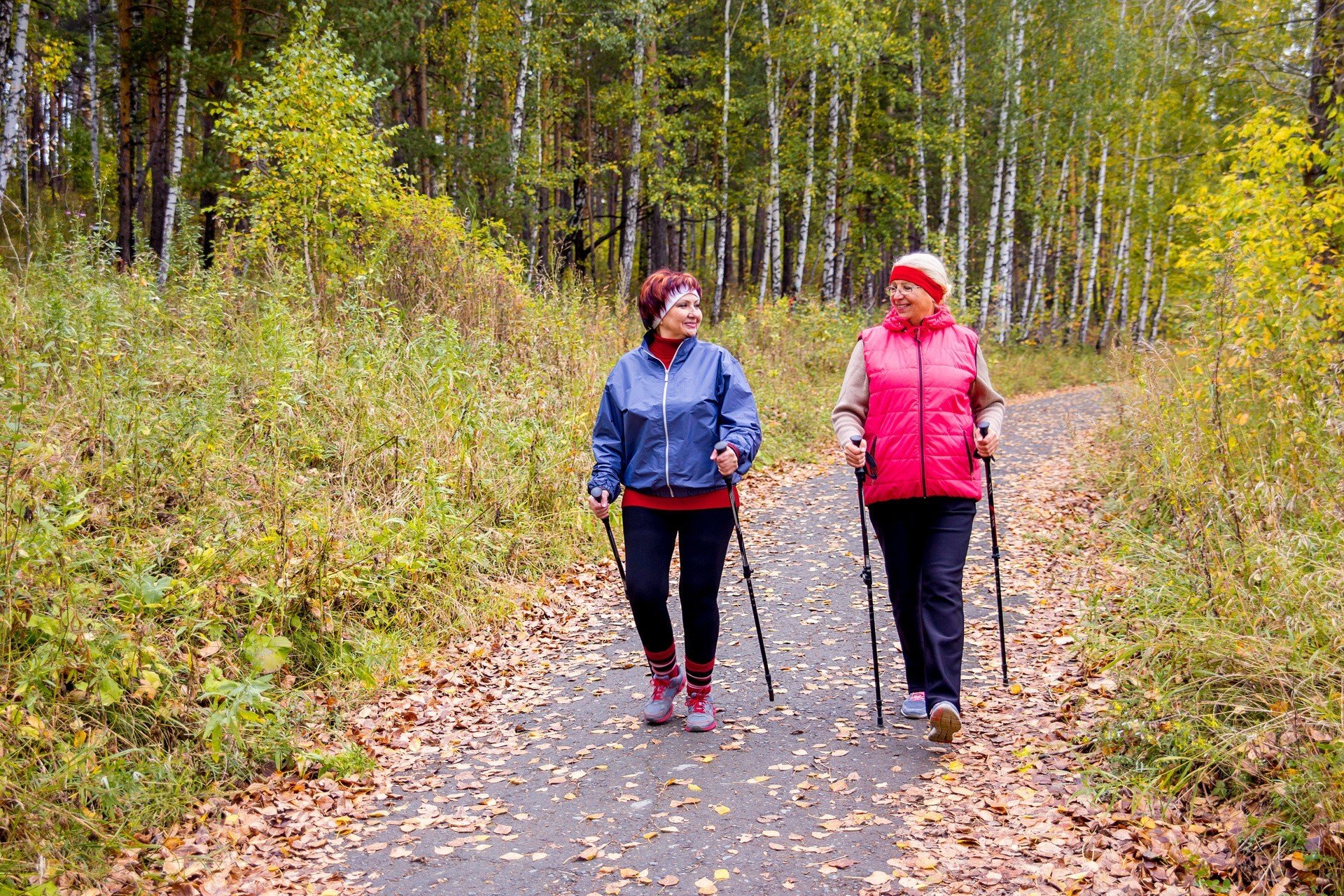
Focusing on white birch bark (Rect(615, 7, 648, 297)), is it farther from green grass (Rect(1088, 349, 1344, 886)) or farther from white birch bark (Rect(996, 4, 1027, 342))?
green grass (Rect(1088, 349, 1344, 886))

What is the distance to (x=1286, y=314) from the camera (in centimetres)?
691

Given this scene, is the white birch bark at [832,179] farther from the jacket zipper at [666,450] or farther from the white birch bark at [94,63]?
the jacket zipper at [666,450]

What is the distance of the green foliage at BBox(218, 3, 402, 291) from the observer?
1030cm

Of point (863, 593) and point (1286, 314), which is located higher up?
point (1286, 314)

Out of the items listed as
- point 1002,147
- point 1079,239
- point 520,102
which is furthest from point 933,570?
point 1079,239

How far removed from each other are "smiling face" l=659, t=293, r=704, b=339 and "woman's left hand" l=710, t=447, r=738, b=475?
2.15 ft

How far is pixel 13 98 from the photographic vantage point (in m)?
10.8

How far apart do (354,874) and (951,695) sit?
279 centimetres

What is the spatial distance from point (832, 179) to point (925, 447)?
70.1 ft

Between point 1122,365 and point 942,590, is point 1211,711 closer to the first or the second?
point 942,590

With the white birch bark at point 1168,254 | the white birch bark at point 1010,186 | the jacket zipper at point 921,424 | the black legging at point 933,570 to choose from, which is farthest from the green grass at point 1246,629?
the white birch bark at point 1168,254

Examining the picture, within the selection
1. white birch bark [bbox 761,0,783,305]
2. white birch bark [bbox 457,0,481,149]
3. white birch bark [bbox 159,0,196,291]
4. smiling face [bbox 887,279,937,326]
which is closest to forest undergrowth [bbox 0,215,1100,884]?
smiling face [bbox 887,279,937,326]

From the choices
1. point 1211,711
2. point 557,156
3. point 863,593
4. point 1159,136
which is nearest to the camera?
point 1211,711

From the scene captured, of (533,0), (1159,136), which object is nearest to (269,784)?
(533,0)
